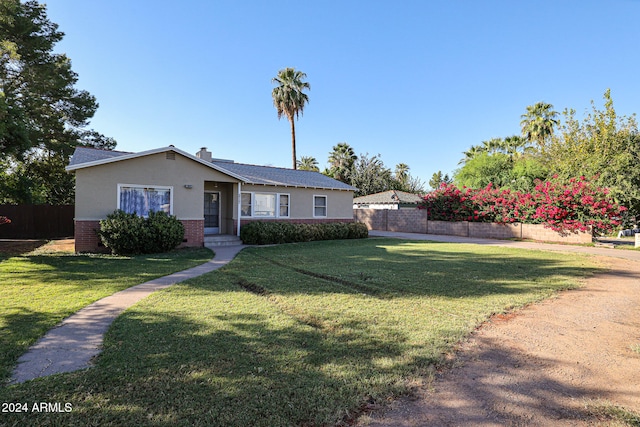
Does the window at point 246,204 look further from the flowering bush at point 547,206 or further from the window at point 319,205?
the flowering bush at point 547,206

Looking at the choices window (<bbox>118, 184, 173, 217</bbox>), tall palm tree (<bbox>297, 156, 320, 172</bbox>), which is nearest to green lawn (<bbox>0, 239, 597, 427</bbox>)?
window (<bbox>118, 184, 173, 217</bbox>)

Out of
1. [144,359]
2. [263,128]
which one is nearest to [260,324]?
[144,359]

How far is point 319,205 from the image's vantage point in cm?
1914

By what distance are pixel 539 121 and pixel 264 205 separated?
31598mm

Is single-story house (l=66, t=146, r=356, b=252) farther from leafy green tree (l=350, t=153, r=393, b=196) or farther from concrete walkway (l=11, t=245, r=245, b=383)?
leafy green tree (l=350, t=153, r=393, b=196)

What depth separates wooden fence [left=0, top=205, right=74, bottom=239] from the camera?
17.3 meters

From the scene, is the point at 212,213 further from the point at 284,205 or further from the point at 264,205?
the point at 284,205

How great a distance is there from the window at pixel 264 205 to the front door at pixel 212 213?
6.08 feet

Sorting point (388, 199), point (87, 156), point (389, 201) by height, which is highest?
point (87, 156)

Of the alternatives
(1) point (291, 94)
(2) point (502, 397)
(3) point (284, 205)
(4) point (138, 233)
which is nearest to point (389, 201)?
(1) point (291, 94)

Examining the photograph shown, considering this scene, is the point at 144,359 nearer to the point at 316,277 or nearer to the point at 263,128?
the point at 316,277

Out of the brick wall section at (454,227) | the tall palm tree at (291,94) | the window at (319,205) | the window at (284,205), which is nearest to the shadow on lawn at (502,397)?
the window at (284,205)

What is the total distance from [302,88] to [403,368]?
1165 inches

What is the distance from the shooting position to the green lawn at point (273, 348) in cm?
251
